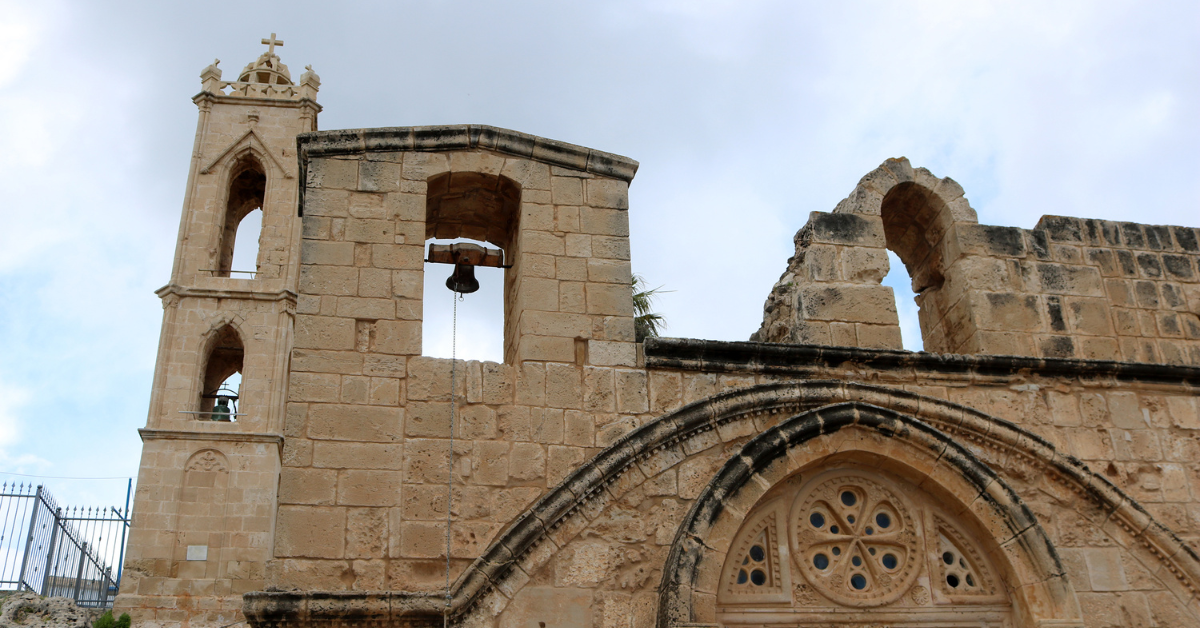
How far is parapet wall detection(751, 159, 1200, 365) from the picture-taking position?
6.20 metres

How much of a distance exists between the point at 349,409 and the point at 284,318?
13019mm

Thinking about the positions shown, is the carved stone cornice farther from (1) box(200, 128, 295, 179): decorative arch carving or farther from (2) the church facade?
(2) the church facade

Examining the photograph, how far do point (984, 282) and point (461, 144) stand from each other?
3.56m

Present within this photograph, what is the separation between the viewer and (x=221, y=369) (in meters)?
18.5

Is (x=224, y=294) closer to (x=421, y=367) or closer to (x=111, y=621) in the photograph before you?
(x=111, y=621)

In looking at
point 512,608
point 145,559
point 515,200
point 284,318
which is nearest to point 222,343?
point 284,318

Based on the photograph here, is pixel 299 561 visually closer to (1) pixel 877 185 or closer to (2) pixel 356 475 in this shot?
(2) pixel 356 475

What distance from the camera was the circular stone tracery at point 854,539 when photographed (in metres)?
5.41

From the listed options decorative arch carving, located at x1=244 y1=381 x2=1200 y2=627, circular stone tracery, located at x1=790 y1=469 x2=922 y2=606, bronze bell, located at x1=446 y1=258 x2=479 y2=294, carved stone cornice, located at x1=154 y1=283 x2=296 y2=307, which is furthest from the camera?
carved stone cornice, located at x1=154 y1=283 x2=296 y2=307

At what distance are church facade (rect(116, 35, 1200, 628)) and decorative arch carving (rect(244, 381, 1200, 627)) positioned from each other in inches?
0.6

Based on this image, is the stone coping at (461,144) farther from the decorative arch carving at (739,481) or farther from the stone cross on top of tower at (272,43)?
the stone cross on top of tower at (272,43)

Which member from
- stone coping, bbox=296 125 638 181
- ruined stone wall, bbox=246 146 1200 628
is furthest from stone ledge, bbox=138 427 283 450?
ruined stone wall, bbox=246 146 1200 628

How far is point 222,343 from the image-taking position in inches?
710

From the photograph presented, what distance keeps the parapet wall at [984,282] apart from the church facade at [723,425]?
0.02 m
